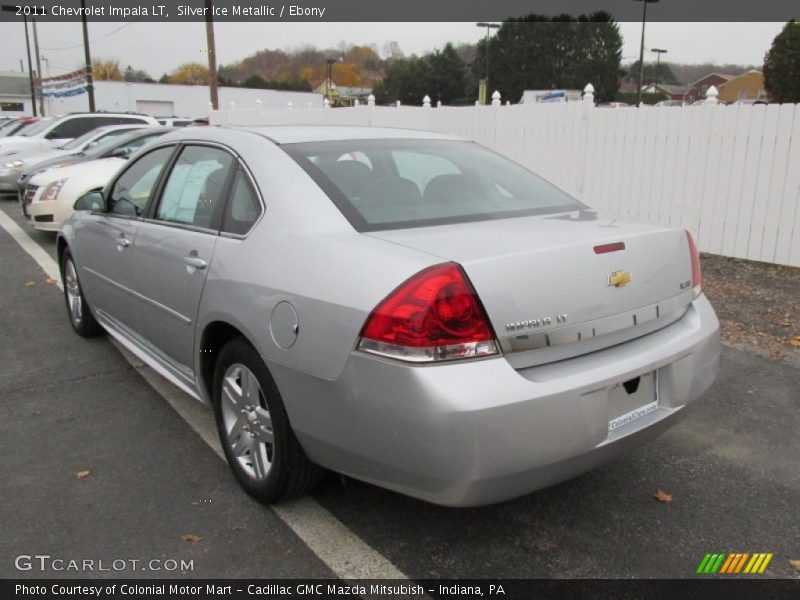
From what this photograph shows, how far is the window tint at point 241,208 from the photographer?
2808 mm

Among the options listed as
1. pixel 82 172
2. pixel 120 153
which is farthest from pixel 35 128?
pixel 82 172

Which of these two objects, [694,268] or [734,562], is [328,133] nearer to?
[694,268]

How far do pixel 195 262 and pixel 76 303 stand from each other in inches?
103

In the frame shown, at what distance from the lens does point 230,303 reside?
2711 mm

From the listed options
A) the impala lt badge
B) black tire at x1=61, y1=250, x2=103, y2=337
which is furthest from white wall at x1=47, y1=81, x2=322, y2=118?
the impala lt badge

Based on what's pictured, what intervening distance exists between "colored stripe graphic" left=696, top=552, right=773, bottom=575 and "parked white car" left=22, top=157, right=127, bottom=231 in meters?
8.04

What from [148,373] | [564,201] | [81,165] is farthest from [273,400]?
[81,165]

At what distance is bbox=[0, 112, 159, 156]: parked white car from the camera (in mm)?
14906

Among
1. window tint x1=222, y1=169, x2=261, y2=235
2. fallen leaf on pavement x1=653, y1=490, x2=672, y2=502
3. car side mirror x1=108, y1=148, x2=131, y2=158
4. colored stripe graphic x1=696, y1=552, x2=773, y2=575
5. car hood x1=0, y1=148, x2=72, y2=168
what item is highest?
window tint x1=222, y1=169, x2=261, y2=235

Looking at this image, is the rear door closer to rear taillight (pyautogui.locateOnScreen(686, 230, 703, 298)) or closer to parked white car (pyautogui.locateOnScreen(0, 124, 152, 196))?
rear taillight (pyautogui.locateOnScreen(686, 230, 703, 298))

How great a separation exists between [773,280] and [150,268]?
582cm

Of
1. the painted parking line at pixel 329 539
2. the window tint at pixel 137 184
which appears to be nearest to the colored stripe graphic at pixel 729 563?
the painted parking line at pixel 329 539

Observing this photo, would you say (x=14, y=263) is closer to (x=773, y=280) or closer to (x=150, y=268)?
(x=150, y=268)

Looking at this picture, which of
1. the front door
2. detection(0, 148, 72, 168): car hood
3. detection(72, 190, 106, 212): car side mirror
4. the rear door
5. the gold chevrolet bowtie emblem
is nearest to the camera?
the gold chevrolet bowtie emblem
